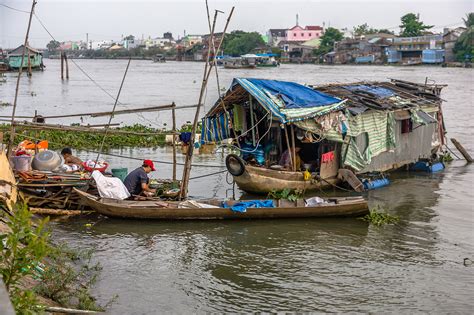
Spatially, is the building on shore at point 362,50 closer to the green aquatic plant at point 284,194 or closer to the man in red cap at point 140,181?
the green aquatic plant at point 284,194

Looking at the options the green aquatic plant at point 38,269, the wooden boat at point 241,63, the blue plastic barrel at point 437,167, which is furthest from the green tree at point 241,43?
the green aquatic plant at point 38,269

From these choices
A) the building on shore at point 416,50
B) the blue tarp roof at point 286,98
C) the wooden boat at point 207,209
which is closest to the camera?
the wooden boat at point 207,209

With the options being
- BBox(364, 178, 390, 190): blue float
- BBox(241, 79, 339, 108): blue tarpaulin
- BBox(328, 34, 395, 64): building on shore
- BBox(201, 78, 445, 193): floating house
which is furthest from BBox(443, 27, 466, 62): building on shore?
BBox(241, 79, 339, 108): blue tarpaulin

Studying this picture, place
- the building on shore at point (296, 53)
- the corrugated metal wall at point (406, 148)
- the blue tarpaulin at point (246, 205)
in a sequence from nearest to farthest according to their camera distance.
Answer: the blue tarpaulin at point (246, 205) → the corrugated metal wall at point (406, 148) → the building on shore at point (296, 53)

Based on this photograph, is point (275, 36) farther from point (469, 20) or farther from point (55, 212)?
point (55, 212)

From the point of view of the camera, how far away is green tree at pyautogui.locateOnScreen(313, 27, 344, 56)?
96688mm

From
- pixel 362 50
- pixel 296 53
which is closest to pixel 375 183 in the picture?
pixel 362 50

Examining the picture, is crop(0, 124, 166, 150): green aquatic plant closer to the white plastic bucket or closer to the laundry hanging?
the laundry hanging

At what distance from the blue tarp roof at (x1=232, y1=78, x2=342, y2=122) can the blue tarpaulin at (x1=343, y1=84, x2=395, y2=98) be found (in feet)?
7.50

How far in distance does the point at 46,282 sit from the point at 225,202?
Answer: 463 cm

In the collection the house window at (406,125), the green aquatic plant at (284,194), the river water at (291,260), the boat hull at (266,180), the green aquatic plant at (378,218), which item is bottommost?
the river water at (291,260)

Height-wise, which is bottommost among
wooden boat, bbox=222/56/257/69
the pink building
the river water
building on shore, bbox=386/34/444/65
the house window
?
the river water

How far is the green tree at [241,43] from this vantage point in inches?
4237

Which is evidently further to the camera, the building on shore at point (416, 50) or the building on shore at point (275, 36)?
the building on shore at point (275, 36)
